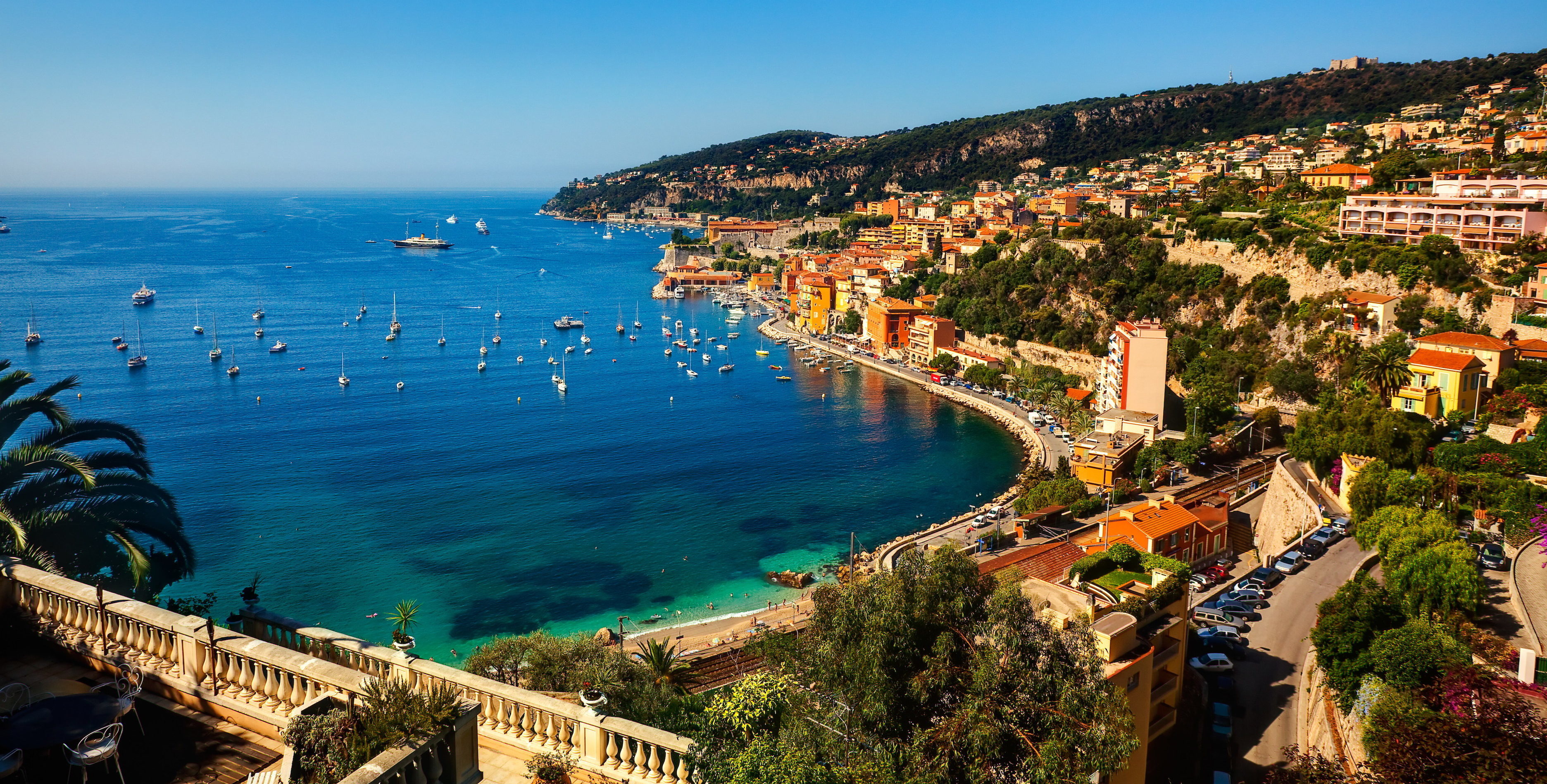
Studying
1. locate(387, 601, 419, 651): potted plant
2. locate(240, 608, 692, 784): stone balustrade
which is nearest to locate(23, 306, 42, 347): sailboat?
locate(387, 601, 419, 651): potted plant

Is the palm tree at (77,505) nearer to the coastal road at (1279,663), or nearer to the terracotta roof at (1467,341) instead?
the coastal road at (1279,663)

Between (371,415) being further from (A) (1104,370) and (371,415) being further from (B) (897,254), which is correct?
(B) (897,254)

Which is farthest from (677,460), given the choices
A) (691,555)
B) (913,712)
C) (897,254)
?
(897,254)

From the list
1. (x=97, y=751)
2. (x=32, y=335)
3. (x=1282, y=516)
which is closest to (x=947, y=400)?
(x=1282, y=516)

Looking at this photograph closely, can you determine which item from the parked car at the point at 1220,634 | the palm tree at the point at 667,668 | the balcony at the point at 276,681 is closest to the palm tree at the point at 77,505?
the balcony at the point at 276,681

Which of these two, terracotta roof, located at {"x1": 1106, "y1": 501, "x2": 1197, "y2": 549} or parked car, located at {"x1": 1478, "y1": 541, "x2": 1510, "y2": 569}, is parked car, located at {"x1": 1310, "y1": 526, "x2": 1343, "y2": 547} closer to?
terracotta roof, located at {"x1": 1106, "y1": 501, "x2": 1197, "y2": 549}

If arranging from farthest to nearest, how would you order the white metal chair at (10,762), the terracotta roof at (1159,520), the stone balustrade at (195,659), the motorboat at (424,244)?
the motorboat at (424,244)
the terracotta roof at (1159,520)
the stone balustrade at (195,659)
the white metal chair at (10,762)

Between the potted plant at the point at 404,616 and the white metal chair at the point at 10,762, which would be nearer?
the white metal chair at the point at 10,762
